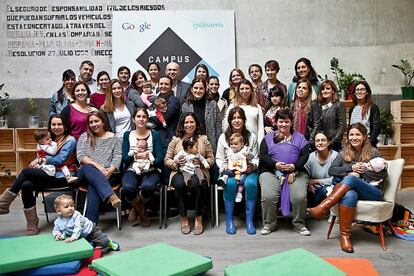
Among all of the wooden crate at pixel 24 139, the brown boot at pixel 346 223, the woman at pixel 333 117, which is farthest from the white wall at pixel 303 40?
the brown boot at pixel 346 223

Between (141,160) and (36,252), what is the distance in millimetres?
1355

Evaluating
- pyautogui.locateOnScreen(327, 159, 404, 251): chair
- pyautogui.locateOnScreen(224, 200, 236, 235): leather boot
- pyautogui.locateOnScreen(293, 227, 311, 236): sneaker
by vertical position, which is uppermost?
pyautogui.locateOnScreen(327, 159, 404, 251): chair

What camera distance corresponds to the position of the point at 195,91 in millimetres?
4035

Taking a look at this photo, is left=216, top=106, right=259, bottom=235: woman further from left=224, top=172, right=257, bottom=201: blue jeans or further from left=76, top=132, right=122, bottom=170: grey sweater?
left=76, top=132, right=122, bottom=170: grey sweater

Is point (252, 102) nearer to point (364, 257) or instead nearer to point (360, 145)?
point (360, 145)

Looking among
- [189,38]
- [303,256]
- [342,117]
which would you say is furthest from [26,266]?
[189,38]

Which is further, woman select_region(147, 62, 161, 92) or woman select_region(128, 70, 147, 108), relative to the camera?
woman select_region(147, 62, 161, 92)

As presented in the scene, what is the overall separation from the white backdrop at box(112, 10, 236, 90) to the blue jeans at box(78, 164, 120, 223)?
2.37 meters

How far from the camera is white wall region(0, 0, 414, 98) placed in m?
5.60

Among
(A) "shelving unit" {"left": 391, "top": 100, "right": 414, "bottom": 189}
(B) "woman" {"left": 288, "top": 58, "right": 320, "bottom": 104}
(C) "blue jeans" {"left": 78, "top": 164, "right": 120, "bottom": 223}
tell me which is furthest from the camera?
(A) "shelving unit" {"left": 391, "top": 100, "right": 414, "bottom": 189}

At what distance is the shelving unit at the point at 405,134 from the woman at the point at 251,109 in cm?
248

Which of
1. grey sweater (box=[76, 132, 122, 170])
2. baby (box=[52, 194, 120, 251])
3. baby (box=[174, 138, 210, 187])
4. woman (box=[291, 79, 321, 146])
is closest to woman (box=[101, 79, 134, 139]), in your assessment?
grey sweater (box=[76, 132, 122, 170])

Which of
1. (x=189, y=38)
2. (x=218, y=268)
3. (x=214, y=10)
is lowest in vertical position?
(x=218, y=268)

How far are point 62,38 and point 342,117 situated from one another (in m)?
4.04
